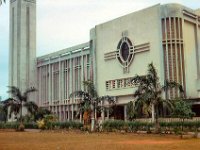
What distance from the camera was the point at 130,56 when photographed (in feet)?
189

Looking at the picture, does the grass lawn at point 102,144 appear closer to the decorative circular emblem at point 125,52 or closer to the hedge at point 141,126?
the hedge at point 141,126

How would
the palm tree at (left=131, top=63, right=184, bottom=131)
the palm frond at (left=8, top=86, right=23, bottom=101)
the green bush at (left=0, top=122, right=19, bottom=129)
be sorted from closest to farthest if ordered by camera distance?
the palm tree at (left=131, top=63, right=184, bottom=131), the palm frond at (left=8, top=86, right=23, bottom=101), the green bush at (left=0, top=122, right=19, bottom=129)

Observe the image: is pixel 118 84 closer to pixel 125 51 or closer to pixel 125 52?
pixel 125 52

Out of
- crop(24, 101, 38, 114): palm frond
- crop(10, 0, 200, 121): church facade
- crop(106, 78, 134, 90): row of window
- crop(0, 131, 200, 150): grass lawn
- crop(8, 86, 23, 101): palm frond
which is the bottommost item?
crop(0, 131, 200, 150): grass lawn

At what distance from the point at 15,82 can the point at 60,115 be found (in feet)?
59.7

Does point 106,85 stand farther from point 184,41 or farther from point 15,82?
point 15,82

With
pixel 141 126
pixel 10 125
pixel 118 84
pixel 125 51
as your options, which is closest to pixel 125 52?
pixel 125 51

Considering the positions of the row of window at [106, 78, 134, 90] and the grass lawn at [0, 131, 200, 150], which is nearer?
the grass lawn at [0, 131, 200, 150]

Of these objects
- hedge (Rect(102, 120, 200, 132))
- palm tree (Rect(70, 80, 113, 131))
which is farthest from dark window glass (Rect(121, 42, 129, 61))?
hedge (Rect(102, 120, 200, 132))

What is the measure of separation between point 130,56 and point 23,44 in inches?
1503

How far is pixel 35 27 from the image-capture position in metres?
91.0

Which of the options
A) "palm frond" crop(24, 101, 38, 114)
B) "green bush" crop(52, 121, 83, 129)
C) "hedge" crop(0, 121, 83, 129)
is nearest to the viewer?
"green bush" crop(52, 121, 83, 129)

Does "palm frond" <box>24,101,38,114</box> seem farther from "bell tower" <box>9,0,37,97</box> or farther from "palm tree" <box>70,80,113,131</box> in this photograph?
"bell tower" <box>9,0,37,97</box>

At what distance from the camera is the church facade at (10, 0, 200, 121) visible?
174 feet
